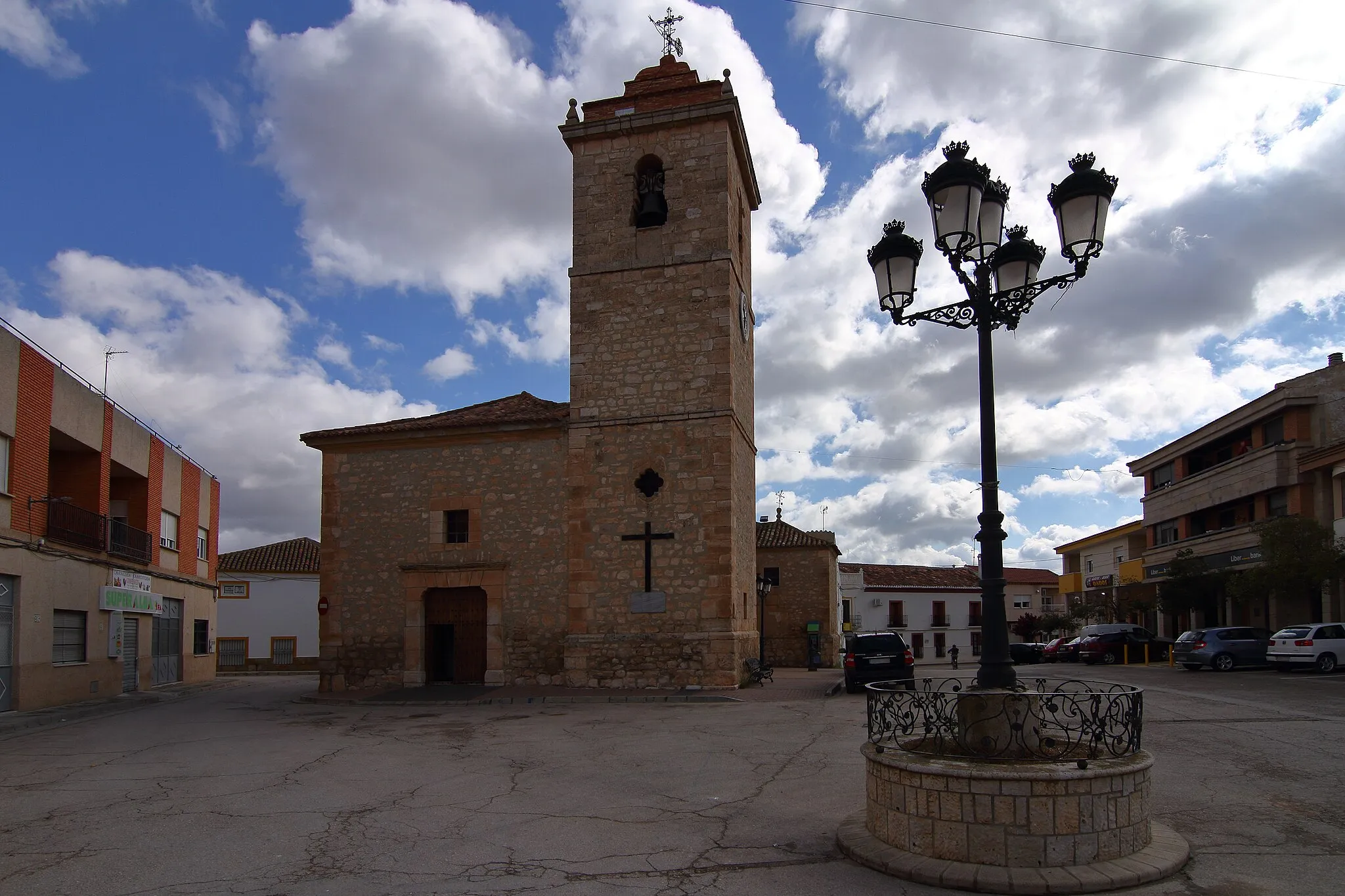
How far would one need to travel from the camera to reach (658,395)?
61.8ft

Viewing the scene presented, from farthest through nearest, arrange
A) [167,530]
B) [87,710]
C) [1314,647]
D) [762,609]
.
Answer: [167,530], [762,609], [1314,647], [87,710]

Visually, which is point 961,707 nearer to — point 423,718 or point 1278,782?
point 1278,782

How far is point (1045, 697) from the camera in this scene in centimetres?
634

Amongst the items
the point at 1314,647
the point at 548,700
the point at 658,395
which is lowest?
the point at 548,700

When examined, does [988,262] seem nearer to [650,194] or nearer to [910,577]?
[650,194]

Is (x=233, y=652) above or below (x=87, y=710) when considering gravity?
below

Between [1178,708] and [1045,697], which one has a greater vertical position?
[1045,697]

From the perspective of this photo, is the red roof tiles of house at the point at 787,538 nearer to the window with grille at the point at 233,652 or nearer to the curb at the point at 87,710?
the curb at the point at 87,710

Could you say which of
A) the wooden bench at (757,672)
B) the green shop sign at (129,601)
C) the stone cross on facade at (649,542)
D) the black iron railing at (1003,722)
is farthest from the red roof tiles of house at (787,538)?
the black iron railing at (1003,722)

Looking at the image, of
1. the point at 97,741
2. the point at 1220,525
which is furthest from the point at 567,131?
the point at 1220,525

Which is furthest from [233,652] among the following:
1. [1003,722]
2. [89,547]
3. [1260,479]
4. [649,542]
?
[1003,722]

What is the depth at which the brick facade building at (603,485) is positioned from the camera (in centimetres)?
1817

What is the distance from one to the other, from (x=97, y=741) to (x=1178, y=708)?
606 inches

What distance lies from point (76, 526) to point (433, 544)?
299 inches
